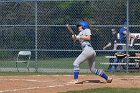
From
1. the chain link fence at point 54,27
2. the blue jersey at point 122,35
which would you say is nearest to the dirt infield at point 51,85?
the blue jersey at point 122,35

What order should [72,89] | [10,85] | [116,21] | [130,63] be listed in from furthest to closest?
[116,21], [130,63], [10,85], [72,89]

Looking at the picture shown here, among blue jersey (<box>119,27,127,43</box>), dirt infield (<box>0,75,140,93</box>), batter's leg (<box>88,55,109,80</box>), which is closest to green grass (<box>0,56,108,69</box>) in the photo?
blue jersey (<box>119,27,127,43</box>)

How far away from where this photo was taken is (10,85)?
1300 centimetres

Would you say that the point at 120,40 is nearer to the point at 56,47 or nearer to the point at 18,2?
the point at 56,47

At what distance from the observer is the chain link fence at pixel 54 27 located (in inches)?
759

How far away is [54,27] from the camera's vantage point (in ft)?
63.9

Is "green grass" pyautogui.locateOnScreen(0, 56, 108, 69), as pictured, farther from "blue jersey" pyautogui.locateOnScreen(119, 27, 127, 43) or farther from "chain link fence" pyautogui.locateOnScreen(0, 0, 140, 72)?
"blue jersey" pyautogui.locateOnScreen(119, 27, 127, 43)

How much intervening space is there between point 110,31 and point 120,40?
2.78 ft

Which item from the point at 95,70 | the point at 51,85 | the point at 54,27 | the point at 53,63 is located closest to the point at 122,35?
the point at 54,27

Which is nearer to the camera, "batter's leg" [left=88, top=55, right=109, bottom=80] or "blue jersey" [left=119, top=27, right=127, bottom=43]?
"batter's leg" [left=88, top=55, right=109, bottom=80]

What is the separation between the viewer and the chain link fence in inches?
759

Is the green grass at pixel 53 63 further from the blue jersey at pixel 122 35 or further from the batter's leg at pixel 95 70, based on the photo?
the batter's leg at pixel 95 70

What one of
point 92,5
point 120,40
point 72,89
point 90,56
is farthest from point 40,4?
point 72,89

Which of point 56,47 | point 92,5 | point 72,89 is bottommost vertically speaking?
point 72,89
